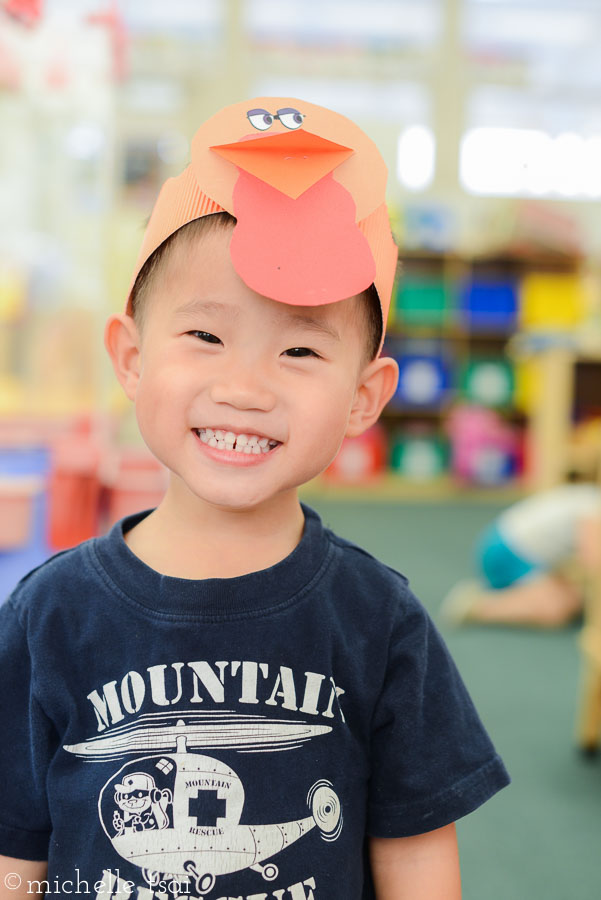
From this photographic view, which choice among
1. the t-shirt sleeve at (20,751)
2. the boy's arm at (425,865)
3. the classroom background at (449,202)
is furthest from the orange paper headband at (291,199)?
the classroom background at (449,202)

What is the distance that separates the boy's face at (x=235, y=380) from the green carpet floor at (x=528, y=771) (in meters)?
0.98

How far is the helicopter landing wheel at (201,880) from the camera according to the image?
0.66 m

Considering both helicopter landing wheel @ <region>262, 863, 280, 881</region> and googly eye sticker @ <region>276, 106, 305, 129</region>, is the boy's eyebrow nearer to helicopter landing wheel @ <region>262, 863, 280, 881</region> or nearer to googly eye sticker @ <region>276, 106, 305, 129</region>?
googly eye sticker @ <region>276, 106, 305, 129</region>

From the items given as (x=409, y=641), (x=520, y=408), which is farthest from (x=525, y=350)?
(x=409, y=641)

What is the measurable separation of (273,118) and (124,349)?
223 millimetres

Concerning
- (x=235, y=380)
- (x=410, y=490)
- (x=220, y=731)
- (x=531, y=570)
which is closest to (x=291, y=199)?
(x=235, y=380)

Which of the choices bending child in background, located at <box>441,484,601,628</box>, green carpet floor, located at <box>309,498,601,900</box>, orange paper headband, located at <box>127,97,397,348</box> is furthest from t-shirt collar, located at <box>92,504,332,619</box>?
bending child in background, located at <box>441,484,601,628</box>

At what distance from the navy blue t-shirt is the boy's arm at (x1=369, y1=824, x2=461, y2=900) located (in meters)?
0.03

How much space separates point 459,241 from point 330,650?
5.40 metres

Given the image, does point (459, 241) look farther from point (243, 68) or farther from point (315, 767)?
point (315, 767)

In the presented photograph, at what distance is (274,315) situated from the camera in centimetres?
64

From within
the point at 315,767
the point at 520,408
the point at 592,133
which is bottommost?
the point at 315,767

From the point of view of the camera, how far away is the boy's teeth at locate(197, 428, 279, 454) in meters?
0.66

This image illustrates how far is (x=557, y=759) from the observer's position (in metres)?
1.85
